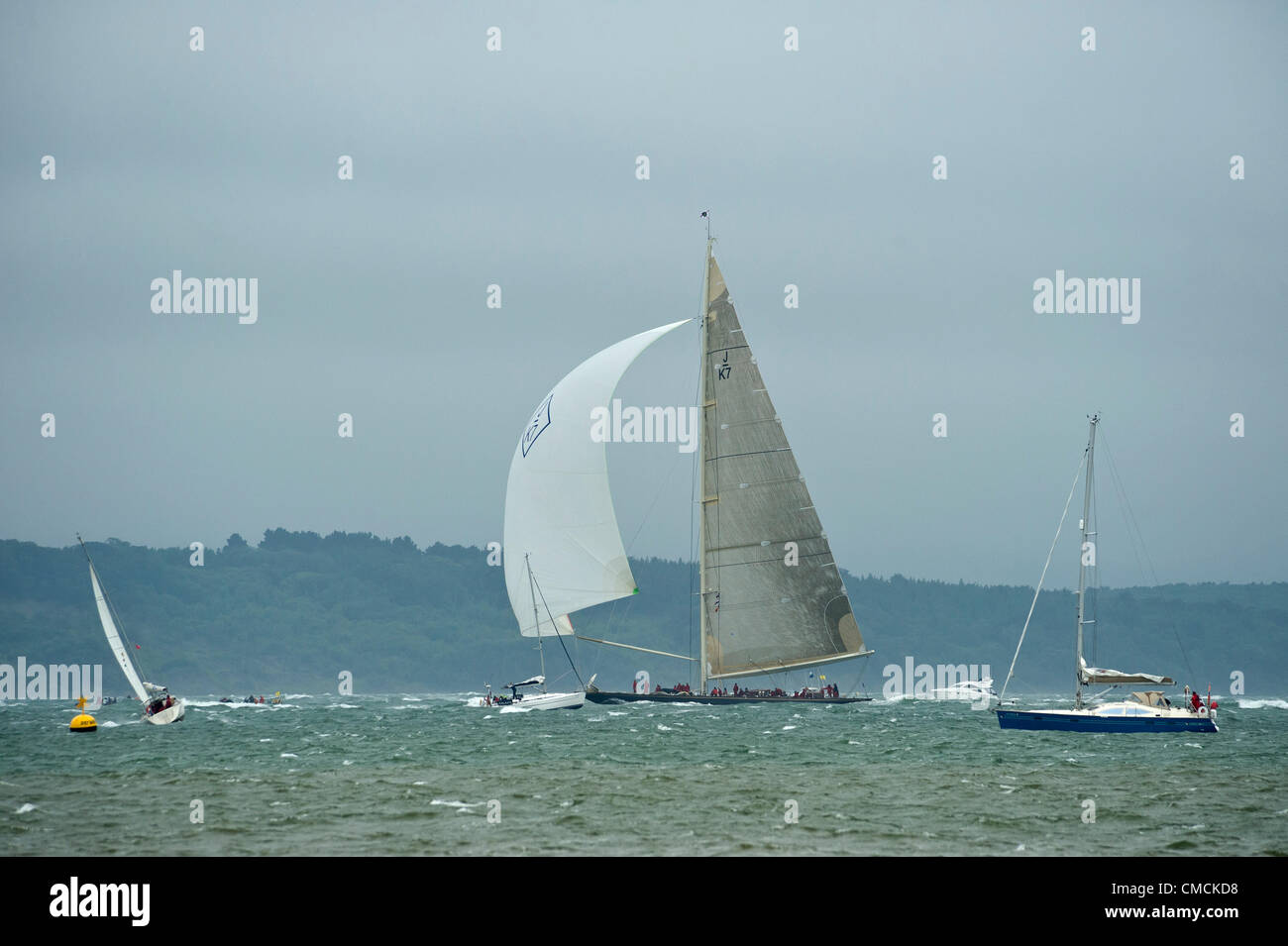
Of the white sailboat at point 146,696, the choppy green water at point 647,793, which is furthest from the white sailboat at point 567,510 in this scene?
the white sailboat at point 146,696

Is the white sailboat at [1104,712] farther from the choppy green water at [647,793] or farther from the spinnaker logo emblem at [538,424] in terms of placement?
the spinnaker logo emblem at [538,424]

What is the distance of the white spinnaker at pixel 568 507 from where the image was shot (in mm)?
70938

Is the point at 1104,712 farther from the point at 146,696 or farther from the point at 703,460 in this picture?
the point at 146,696

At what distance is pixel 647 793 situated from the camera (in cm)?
3438

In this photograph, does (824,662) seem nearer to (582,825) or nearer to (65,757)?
(65,757)

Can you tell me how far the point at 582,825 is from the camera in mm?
28641

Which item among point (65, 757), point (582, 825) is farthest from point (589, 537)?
point (582, 825)

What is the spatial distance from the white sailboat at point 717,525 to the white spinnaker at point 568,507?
49 mm

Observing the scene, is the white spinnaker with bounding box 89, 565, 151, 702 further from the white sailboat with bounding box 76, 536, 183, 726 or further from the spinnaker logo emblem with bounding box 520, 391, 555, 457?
the spinnaker logo emblem with bounding box 520, 391, 555, 457
